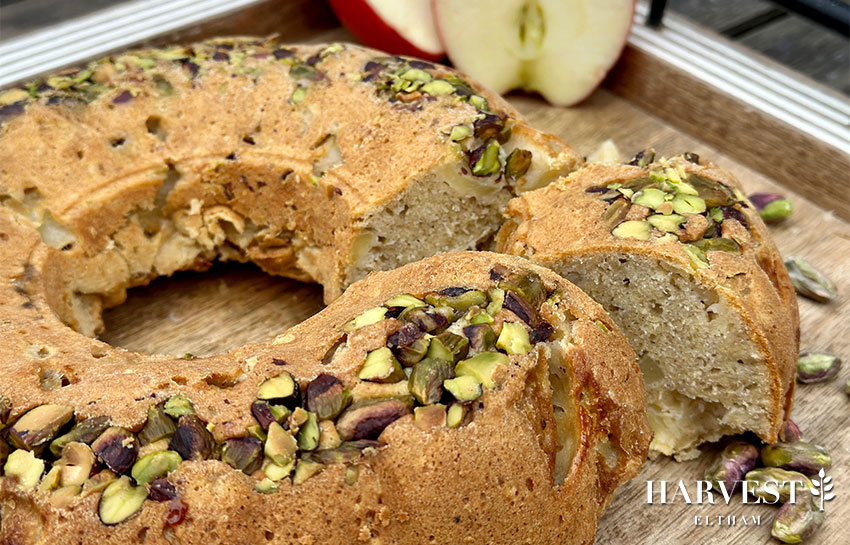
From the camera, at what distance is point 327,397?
2004 mm

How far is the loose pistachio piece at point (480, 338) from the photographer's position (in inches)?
82.9

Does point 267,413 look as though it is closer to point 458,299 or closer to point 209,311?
point 458,299

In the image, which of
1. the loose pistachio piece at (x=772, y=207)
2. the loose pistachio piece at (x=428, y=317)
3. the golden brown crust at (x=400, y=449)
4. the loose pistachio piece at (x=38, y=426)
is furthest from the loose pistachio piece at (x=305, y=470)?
the loose pistachio piece at (x=772, y=207)

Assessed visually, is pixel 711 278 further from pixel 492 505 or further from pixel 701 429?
pixel 492 505

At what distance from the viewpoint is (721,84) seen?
372 centimetres

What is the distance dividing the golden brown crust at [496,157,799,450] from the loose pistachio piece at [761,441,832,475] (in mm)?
57

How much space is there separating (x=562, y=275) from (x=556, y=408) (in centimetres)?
45

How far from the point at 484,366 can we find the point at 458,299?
8.2 inches

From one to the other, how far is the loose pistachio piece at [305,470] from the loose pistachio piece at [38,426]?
51cm

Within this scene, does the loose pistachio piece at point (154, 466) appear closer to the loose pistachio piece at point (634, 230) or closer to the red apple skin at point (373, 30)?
the loose pistachio piece at point (634, 230)

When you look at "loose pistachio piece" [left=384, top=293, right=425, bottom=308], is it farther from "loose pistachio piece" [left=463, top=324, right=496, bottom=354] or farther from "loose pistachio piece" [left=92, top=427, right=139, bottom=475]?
"loose pistachio piece" [left=92, top=427, right=139, bottom=475]

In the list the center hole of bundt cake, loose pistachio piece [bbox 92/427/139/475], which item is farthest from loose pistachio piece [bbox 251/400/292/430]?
the center hole of bundt cake

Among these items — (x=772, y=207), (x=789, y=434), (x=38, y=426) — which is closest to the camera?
(x=38, y=426)

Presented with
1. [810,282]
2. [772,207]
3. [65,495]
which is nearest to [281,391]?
[65,495]
